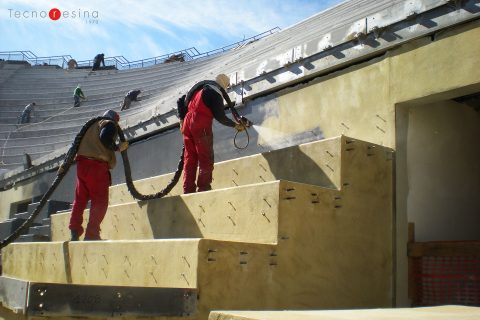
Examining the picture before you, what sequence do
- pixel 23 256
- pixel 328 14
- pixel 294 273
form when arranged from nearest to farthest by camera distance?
pixel 294 273 → pixel 23 256 → pixel 328 14

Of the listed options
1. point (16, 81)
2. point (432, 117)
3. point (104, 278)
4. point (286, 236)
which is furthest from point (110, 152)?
point (16, 81)

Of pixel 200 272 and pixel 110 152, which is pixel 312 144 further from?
pixel 110 152

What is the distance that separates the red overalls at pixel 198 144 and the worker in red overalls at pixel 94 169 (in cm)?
81

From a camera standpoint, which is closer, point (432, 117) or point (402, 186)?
point (402, 186)

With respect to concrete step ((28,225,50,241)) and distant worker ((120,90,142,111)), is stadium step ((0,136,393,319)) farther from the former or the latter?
distant worker ((120,90,142,111))

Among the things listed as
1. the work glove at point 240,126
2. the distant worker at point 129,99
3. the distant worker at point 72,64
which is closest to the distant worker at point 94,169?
the work glove at point 240,126

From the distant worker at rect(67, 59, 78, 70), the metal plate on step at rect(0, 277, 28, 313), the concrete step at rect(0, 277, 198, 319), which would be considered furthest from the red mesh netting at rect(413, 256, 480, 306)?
the distant worker at rect(67, 59, 78, 70)

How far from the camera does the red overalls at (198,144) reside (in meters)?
5.16

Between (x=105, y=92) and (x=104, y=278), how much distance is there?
56.6 feet

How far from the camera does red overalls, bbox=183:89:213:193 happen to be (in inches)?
203

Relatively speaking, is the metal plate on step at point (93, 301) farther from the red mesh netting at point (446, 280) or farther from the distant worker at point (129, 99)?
the distant worker at point (129, 99)

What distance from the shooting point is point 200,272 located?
3.38 m

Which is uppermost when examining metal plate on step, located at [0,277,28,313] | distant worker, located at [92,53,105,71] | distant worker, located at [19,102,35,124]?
distant worker, located at [92,53,105,71]

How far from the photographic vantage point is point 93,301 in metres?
3.05
